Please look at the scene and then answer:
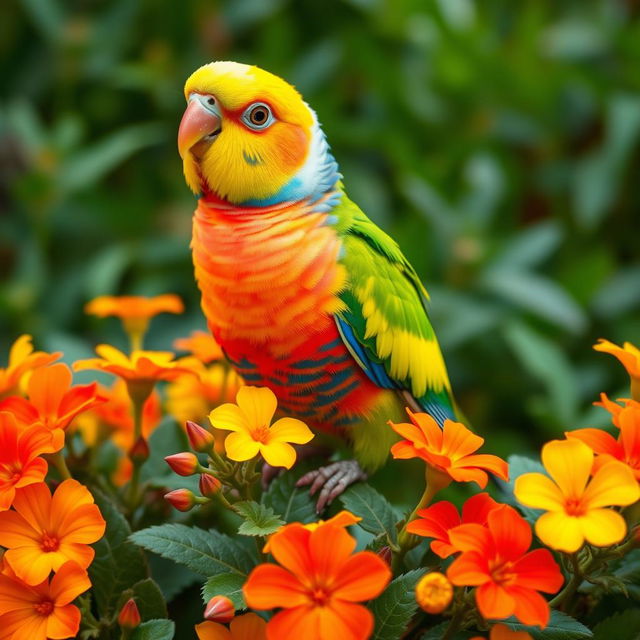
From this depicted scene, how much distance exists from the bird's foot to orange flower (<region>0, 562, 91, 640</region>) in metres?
0.28

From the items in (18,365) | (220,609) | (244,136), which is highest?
(244,136)

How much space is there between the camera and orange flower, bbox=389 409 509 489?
0.75 metres

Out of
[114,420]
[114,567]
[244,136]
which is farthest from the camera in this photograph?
[114,420]

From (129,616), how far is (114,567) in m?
0.12

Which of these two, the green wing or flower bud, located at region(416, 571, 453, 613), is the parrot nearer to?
the green wing

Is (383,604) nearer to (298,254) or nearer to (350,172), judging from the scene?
(298,254)

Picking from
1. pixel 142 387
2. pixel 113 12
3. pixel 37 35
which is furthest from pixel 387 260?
pixel 37 35

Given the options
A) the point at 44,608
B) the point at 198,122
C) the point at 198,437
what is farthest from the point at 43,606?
the point at 198,122

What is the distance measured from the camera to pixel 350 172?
242 centimetres

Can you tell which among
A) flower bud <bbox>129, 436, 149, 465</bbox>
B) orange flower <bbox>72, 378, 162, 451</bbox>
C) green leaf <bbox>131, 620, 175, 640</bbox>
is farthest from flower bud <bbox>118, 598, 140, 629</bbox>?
orange flower <bbox>72, 378, 162, 451</bbox>

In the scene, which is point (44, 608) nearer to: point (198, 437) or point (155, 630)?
point (155, 630)

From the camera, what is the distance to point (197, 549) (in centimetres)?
82

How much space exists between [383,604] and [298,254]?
1.39 feet

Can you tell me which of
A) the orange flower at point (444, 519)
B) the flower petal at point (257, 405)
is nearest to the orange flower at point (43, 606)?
the flower petal at point (257, 405)
